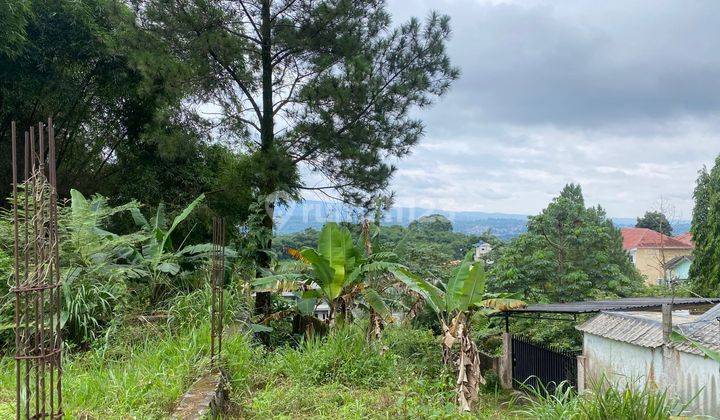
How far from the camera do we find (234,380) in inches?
182

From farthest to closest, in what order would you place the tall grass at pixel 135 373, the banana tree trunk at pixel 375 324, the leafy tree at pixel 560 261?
1. the leafy tree at pixel 560 261
2. the banana tree trunk at pixel 375 324
3. the tall grass at pixel 135 373

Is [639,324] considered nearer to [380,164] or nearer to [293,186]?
[380,164]

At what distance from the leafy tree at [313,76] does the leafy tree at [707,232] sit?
45.0 ft

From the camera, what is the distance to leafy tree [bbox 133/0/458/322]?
8.59 m

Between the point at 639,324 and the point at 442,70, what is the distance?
5196mm

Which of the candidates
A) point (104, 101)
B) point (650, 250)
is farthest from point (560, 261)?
point (650, 250)

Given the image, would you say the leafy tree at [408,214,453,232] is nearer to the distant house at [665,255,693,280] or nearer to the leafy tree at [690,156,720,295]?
the distant house at [665,255,693,280]

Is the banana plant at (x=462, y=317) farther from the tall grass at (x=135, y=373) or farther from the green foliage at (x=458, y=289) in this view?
the tall grass at (x=135, y=373)

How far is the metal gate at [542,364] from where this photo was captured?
9.82 m

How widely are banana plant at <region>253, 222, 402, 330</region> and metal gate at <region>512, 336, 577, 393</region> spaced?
13.3 feet

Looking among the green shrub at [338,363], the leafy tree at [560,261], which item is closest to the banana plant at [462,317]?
the green shrub at [338,363]

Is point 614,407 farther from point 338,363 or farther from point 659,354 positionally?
point 659,354

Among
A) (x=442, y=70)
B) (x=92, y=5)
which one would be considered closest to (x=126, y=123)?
(x=92, y=5)

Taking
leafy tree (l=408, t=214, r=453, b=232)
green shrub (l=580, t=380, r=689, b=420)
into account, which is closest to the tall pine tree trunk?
leafy tree (l=408, t=214, r=453, b=232)
